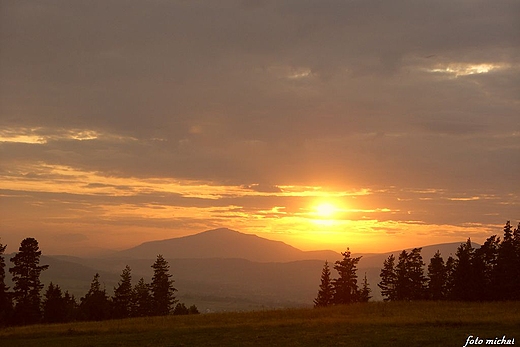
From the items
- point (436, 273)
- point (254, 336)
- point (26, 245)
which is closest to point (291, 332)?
point (254, 336)

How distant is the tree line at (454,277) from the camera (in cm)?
6888

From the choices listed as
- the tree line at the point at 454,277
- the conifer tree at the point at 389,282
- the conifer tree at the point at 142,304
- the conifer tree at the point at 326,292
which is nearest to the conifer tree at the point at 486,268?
the tree line at the point at 454,277

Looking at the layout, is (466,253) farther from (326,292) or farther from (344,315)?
(344,315)

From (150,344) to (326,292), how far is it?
6084 cm

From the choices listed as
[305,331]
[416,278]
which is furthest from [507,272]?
[305,331]

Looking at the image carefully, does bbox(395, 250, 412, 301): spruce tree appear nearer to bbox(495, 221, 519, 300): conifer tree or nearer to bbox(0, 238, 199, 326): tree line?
bbox(495, 221, 519, 300): conifer tree

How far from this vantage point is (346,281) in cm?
8700

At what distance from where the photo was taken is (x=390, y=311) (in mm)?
48062

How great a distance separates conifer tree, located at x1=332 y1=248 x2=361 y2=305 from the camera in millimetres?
86000

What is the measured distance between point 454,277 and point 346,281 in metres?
19.8

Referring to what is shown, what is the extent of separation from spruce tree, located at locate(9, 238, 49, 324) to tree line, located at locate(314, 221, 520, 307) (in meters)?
39.9

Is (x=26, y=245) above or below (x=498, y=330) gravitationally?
above

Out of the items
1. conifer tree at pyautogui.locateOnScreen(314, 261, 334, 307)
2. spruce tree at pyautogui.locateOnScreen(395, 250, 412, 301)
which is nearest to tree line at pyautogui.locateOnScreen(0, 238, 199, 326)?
conifer tree at pyautogui.locateOnScreen(314, 261, 334, 307)

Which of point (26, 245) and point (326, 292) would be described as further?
point (326, 292)
